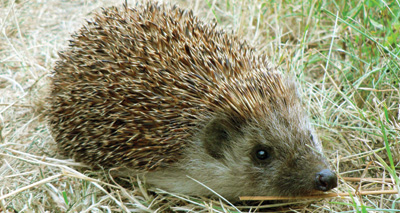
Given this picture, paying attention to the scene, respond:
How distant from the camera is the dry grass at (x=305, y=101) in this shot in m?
3.62

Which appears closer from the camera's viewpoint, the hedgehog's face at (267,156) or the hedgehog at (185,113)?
the hedgehog's face at (267,156)

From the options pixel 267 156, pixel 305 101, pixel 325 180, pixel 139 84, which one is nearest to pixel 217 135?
pixel 267 156

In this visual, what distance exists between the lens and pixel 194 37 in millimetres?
3832

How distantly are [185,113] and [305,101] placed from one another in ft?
5.25

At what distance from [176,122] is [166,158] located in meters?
0.32

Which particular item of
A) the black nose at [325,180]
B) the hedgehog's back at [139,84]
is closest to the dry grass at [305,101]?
the black nose at [325,180]

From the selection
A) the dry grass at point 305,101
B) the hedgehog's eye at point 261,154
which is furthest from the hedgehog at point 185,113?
the dry grass at point 305,101

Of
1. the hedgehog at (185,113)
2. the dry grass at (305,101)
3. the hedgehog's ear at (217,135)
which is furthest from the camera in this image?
the dry grass at (305,101)

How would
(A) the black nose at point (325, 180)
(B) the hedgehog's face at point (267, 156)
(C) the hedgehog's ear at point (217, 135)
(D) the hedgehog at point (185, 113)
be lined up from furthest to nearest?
(C) the hedgehog's ear at point (217, 135), (D) the hedgehog at point (185, 113), (B) the hedgehog's face at point (267, 156), (A) the black nose at point (325, 180)

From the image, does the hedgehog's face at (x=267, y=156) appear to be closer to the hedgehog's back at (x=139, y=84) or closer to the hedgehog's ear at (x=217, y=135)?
the hedgehog's ear at (x=217, y=135)

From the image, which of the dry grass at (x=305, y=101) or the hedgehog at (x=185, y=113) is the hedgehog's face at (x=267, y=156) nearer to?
the hedgehog at (x=185, y=113)

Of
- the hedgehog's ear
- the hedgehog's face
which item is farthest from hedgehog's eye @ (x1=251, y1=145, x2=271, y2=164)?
the hedgehog's ear

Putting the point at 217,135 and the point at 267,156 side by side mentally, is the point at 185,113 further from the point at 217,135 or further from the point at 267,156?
the point at 267,156

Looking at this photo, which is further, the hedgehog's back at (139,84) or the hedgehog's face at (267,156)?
the hedgehog's back at (139,84)
